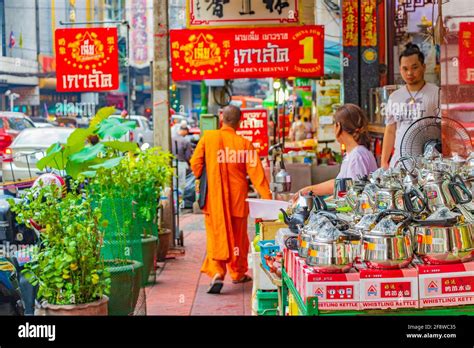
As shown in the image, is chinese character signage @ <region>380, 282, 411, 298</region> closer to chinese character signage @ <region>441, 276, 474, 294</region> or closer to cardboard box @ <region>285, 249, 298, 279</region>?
chinese character signage @ <region>441, 276, 474, 294</region>

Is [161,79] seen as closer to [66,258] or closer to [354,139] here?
[354,139]

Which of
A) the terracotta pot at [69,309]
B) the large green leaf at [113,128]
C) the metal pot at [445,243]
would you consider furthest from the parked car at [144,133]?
the metal pot at [445,243]

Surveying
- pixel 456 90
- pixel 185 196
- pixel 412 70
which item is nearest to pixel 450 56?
pixel 456 90

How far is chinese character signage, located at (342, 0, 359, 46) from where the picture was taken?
35.8ft

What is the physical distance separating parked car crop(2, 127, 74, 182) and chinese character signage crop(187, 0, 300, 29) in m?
1.93

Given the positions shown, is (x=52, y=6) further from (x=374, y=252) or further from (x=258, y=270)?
(x=374, y=252)

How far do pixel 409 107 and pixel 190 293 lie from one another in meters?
2.83

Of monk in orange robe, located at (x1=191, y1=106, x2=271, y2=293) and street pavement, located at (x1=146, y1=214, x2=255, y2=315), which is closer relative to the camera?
street pavement, located at (x1=146, y1=214, x2=255, y2=315)

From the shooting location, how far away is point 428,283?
3.75 m

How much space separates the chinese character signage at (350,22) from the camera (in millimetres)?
10911

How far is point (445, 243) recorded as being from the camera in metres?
3.80

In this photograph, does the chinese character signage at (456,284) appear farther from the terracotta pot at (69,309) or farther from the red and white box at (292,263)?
the terracotta pot at (69,309)

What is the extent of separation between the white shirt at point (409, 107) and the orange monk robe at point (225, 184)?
1.61 metres

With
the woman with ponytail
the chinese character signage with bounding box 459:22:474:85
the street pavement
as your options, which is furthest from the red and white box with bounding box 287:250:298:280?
the street pavement
